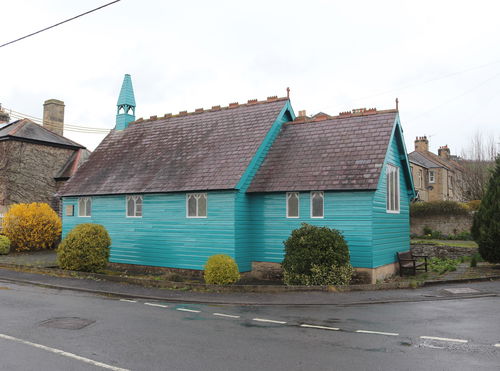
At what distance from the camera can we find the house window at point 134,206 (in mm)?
20031

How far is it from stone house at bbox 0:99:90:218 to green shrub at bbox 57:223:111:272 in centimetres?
1391

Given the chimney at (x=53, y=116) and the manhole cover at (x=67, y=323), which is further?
the chimney at (x=53, y=116)

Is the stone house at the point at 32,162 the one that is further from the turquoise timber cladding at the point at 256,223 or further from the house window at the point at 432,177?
the house window at the point at 432,177

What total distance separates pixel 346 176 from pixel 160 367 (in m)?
11.1

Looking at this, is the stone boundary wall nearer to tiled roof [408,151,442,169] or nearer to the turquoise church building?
the turquoise church building

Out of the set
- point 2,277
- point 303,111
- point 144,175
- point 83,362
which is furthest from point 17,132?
point 83,362

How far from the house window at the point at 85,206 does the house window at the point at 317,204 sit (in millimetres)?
11772

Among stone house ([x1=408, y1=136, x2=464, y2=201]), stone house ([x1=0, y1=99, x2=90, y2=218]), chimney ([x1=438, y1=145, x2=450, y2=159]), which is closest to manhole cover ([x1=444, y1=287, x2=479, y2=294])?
stone house ([x1=0, y1=99, x2=90, y2=218])

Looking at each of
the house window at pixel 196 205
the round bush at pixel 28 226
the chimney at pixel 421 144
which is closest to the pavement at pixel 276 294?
the house window at pixel 196 205

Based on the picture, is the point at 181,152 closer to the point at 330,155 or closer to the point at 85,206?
the point at 85,206

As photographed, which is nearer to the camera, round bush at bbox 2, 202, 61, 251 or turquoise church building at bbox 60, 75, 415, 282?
turquoise church building at bbox 60, 75, 415, 282

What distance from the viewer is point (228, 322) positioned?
9828 mm

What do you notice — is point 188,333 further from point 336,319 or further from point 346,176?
point 346,176

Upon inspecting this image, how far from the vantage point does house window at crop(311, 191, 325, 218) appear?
16578 millimetres
